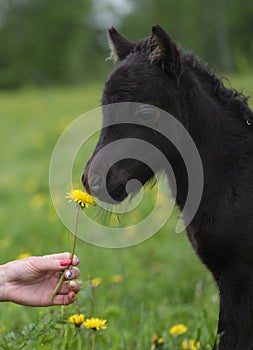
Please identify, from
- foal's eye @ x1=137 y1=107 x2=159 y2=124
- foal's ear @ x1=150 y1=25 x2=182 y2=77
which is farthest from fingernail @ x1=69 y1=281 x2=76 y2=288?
foal's ear @ x1=150 y1=25 x2=182 y2=77

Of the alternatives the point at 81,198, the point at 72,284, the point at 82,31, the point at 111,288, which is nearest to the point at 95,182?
the point at 81,198

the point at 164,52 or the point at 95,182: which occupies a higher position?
the point at 164,52

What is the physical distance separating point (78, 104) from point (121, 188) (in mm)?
13931

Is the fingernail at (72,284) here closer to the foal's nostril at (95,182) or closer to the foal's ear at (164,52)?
the foal's nostril at (95,182)

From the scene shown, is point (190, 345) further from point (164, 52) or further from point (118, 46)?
point (118, 46)

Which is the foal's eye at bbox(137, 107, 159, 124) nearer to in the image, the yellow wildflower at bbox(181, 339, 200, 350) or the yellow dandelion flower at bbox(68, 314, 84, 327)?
the yellow dandelion flower at bbox(68, 314, 84, 327)

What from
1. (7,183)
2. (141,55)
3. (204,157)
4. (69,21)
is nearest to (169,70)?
(141,55)

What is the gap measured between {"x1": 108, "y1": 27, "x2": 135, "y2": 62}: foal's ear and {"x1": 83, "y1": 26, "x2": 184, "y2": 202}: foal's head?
170 millimetres

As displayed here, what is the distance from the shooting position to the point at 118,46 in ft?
9.65

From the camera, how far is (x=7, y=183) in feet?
26.2

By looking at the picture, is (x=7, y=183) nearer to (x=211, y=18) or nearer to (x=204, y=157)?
(x=204, y=157)

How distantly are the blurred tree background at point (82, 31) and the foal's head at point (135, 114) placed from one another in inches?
1079

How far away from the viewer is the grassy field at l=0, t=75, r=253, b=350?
114 inches

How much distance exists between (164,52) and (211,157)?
0.50 metres
